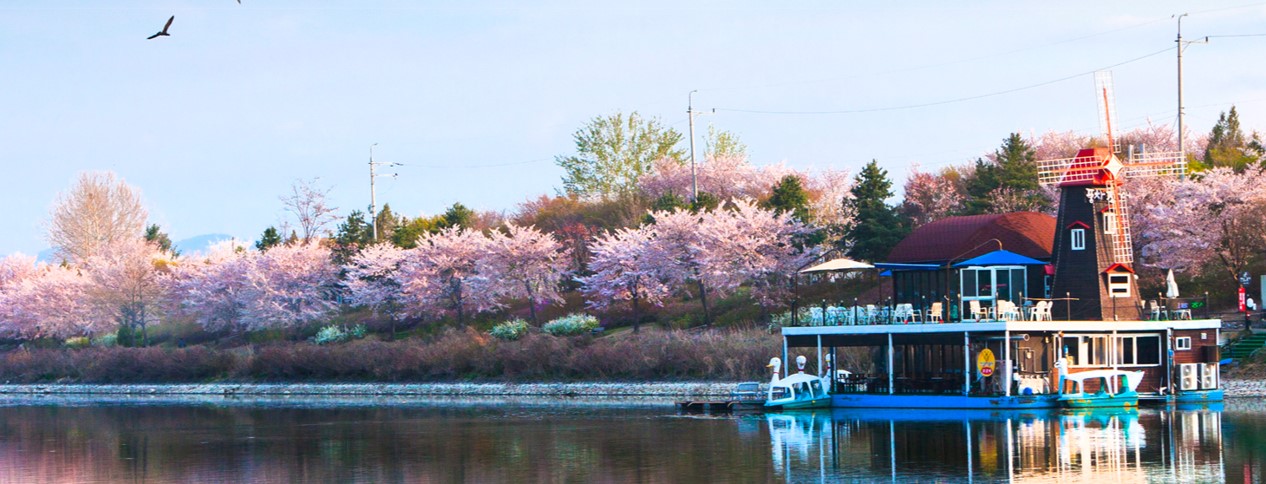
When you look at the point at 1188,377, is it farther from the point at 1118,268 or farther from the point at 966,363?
the point at 966,363

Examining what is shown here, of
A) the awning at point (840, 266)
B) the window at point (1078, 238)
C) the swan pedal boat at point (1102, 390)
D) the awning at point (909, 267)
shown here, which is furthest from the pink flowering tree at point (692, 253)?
the swan pedal boat at point (1102, 390)

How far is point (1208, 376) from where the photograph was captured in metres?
46.3

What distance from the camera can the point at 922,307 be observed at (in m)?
49.3

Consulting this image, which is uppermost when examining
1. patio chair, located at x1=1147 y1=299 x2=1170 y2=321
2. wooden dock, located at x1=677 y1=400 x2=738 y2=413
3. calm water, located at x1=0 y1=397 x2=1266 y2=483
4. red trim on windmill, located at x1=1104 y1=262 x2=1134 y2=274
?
red trim on windmill, located at x1=1104 y1=262 x2=1134 y2=274

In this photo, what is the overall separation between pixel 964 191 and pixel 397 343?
32069 millimetres

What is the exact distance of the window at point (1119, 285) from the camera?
4625 cm

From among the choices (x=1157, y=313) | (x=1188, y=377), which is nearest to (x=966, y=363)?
(x=1157, y=313)

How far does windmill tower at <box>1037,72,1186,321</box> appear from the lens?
4603 cm

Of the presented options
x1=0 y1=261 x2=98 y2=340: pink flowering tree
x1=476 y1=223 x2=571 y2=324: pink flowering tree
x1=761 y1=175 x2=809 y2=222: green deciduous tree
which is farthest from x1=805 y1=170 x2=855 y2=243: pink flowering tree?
x1=0 y1=261 x2=98 y2=340: pink flowering tree

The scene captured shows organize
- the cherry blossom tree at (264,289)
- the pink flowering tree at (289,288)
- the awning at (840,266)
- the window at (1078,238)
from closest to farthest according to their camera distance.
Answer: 1. the window at (1078,238)
2. the awning at (840,266)
3. the pink flowering tree at (289,288)
4. the cherry blossom tree at (264,289)

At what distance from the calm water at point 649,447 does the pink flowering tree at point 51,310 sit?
4597 cm

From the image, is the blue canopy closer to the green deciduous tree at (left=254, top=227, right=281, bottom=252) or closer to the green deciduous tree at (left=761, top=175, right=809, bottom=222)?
the green deciduous tree at (left=761, top=175, right=809, bottom=222)

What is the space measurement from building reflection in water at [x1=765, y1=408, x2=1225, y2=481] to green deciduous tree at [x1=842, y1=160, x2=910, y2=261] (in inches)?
868

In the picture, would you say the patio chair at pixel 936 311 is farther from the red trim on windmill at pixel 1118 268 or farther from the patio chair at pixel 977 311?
the red trim on windmill at pixel 1118 268
